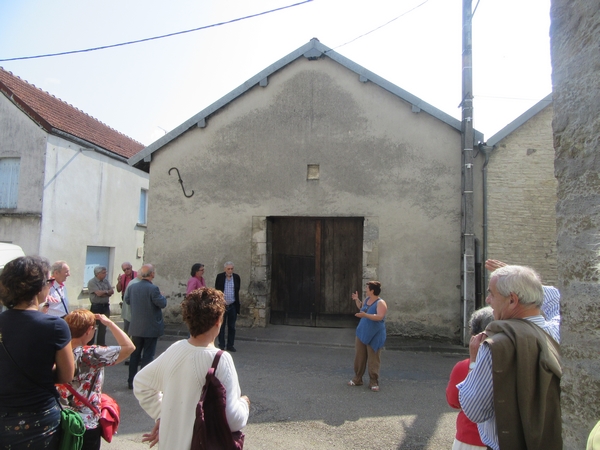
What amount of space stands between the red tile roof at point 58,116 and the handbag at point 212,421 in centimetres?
1261

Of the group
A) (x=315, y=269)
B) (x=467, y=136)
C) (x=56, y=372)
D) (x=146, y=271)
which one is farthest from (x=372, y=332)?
(x=467, y=136)

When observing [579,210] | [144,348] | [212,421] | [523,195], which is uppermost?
[523,195]

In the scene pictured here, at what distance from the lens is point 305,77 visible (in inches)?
375

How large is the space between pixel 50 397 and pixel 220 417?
34.0 inches

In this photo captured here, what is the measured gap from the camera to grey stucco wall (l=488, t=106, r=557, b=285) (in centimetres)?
866

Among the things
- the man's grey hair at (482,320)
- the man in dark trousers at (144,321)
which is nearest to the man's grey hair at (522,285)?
the man's grey hair at (482,320)

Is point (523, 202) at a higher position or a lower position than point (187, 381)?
higher

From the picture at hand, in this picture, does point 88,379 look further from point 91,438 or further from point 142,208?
point 142,208

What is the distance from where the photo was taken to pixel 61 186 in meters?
12.9

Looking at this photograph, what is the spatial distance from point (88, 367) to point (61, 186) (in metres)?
11.9

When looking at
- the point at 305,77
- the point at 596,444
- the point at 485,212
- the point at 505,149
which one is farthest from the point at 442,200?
the point at 596,444

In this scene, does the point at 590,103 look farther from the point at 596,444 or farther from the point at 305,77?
the point at 305,77

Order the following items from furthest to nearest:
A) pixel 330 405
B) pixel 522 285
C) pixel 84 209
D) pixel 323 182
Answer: pixel 84 209
pixel 323 182
pixel 330 405
pixel 522 285

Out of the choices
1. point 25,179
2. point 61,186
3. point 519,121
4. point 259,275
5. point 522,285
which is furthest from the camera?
point 61,186
